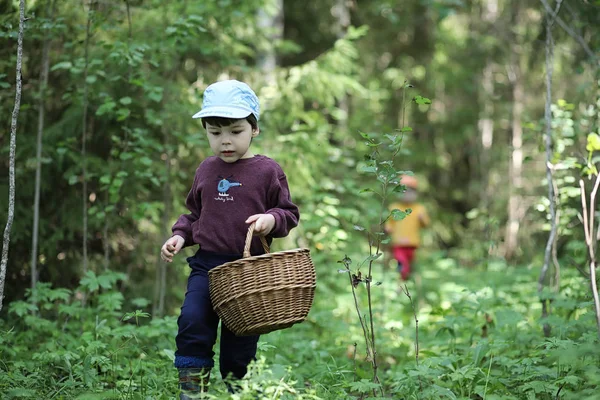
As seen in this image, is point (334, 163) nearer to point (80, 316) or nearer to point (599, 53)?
point (599, 53)

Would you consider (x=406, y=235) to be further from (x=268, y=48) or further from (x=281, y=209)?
(x=281, y=209)

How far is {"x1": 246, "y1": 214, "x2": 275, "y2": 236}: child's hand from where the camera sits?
3332 millimetres

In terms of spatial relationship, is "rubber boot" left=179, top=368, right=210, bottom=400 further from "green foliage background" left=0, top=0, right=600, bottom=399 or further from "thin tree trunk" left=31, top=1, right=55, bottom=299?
"thin tree trunk" left=31, top=1, right=55, bottom=299

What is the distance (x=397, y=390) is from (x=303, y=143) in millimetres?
3271

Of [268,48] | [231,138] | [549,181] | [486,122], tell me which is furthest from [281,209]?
[486,122]

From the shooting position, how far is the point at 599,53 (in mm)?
6207

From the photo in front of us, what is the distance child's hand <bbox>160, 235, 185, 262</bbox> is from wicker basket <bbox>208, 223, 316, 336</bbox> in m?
0.32

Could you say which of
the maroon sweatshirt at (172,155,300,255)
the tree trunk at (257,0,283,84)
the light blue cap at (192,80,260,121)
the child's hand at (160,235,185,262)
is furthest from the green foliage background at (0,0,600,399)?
the light blue cap at (192,80,260,121)

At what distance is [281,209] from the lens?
11.8ft

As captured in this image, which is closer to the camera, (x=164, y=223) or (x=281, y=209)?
(x=281, y=209)

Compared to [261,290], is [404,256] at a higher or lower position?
lower

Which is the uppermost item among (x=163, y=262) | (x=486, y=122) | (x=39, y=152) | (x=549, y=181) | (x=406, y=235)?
(x=486, y=122)

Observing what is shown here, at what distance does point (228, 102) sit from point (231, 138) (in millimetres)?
203

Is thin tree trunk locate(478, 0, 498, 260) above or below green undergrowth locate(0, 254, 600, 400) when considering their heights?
above
